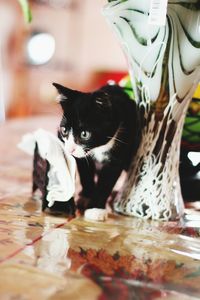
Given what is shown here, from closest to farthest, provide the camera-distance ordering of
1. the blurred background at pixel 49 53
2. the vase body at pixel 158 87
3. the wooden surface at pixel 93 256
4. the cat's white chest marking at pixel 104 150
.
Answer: the wooden surface at pixel 93 256 < the vase body at pixel 158 87 < the cat's white chest marking at pixel 104 150 < the blurred background at pixel 49 53

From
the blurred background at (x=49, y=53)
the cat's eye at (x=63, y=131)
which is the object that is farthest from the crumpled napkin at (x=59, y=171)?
the blurred background at (x=49, y=53)

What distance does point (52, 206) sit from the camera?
756mm

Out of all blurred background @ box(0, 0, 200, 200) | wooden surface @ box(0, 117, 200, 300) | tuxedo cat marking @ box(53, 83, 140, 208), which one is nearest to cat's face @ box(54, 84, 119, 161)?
tuxedo cat marking @ box(53, 83, 140, 208)

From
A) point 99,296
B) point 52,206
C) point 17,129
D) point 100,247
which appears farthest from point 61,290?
point 17,129

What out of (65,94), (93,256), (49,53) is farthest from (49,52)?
(93,256)

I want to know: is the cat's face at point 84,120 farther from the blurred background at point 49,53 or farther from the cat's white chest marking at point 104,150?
the blurred background at point 49,53

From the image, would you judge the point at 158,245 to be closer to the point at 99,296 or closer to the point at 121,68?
the point at 99,296

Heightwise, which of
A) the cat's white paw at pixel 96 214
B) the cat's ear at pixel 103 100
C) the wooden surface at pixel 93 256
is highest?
the cat's ear at pixel 103 100

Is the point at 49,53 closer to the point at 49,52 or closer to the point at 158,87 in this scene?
the point at 49,52

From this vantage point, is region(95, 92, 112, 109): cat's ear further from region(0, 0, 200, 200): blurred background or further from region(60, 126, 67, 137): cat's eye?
region(0, 0, 200, 200): blurred background

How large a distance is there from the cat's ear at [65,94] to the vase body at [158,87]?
4.0 inches

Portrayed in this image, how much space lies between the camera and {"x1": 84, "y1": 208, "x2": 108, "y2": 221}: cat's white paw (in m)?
0.73

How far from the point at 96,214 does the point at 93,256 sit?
0.18 m

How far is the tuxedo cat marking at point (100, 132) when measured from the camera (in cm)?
77
